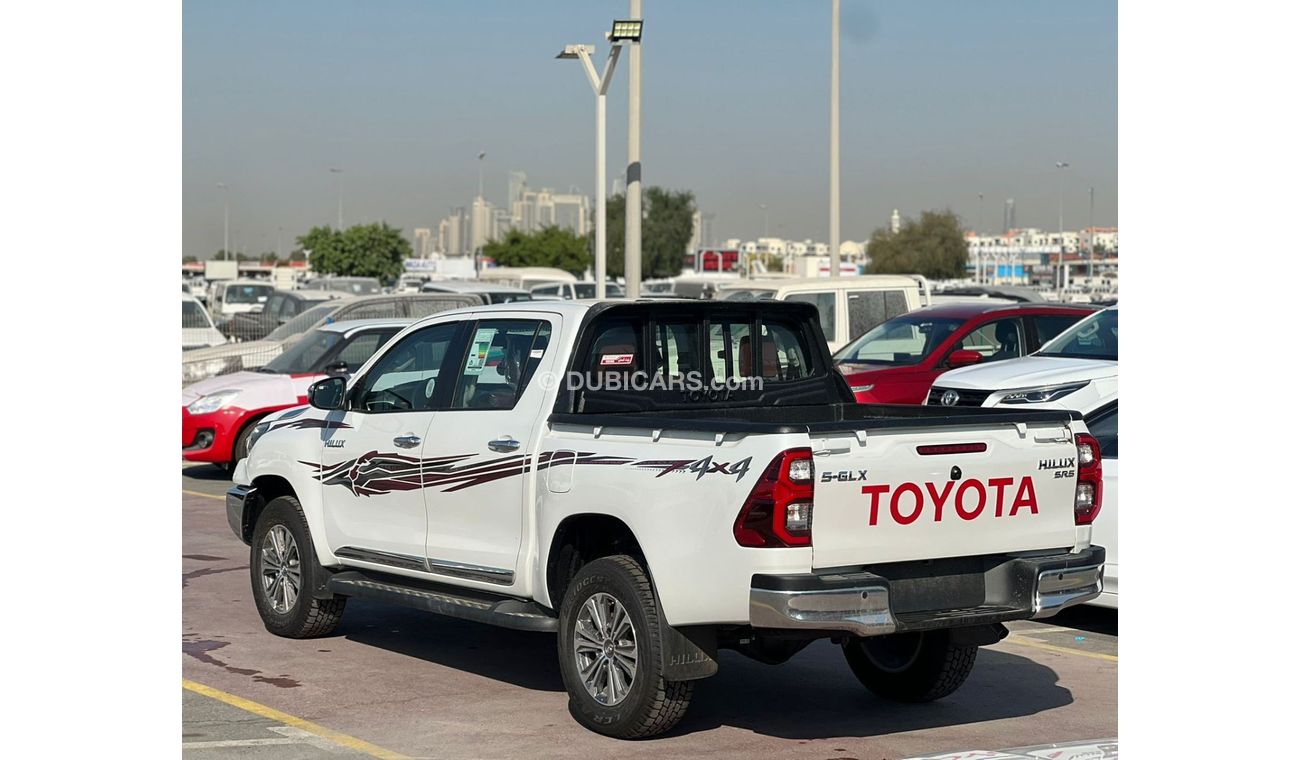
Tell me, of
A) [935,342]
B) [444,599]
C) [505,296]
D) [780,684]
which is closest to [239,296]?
[505,296]

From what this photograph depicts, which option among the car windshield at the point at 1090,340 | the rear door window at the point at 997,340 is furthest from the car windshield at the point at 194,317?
the car windshield at the point at 1090,340

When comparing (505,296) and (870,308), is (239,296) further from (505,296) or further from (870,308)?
(870,308)

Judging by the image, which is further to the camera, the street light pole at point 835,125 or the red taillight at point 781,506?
the street light pole at point 835,125

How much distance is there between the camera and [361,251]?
9194cm

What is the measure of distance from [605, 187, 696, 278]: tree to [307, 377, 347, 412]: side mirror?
78.9 metres

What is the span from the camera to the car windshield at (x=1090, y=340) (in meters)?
14.0

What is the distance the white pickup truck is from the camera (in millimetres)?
6094

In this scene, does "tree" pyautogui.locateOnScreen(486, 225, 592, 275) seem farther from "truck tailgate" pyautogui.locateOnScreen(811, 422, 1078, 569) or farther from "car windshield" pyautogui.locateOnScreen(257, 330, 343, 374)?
"truck tailgate" pyautogui.locateOnScreen(811, 422, 1078, 569)

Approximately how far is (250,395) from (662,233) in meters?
78.4

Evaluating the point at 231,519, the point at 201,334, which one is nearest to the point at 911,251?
the point at 201,334

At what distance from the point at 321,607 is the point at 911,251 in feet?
294

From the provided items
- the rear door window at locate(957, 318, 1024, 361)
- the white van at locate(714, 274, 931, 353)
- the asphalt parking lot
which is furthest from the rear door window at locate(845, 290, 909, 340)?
the asphalt parking lot

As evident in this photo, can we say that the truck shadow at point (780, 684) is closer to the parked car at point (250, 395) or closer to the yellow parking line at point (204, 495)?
the yellow parking line at point (204, 495)

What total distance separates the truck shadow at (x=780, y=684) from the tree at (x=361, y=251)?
8160cm
